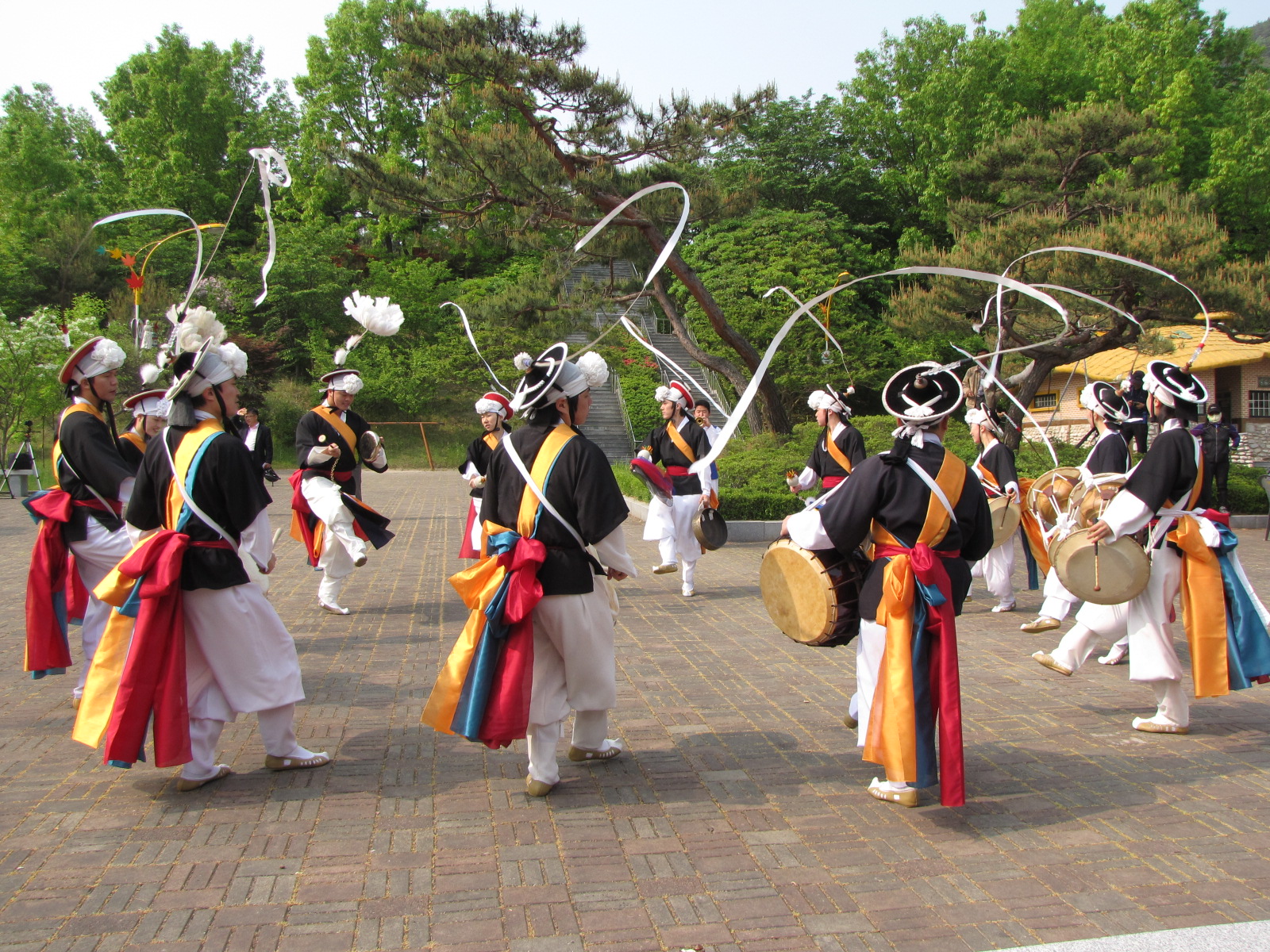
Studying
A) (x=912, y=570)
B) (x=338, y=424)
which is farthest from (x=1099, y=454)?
(x=338, y=424)

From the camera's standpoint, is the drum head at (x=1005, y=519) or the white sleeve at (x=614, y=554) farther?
the drum head at (x=1005, y=519)

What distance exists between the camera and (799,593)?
4.39 metres

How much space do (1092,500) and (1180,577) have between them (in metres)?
1.05

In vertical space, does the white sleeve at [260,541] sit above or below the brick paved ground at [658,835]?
above

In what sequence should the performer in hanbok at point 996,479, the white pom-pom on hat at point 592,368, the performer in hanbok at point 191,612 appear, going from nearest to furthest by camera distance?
the performer in hanbok at point 191,612, the white pom-pom on hat at point 592,368, the performer in hanbok at point 996,479

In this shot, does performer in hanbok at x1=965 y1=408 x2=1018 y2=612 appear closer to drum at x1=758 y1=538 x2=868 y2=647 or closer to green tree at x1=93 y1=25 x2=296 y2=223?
drum at x1=758 y1=538 x2=868 y2=647

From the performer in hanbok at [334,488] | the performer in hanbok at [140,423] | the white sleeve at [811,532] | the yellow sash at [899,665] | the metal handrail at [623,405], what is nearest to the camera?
the yellow sash at [899,665]

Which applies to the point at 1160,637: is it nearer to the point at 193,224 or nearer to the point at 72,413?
the point at 72,413

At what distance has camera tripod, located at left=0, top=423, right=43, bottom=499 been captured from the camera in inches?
810

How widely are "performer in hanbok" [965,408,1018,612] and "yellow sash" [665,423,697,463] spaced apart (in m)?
2.61

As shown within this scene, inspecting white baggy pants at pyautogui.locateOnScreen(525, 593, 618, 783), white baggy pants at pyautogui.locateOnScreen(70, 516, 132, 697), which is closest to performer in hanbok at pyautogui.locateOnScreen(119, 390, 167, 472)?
white baggy pants at pyautogui.locateOnScreen(70, 516, 132, 697)

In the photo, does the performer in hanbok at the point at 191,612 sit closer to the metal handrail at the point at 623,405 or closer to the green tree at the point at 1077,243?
the green tree at the point at 1077,243

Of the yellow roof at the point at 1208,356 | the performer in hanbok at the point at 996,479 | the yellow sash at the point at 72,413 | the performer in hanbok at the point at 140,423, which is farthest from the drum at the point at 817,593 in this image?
the yellow roof at the point at 1208,356

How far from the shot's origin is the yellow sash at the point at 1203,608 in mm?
5066
